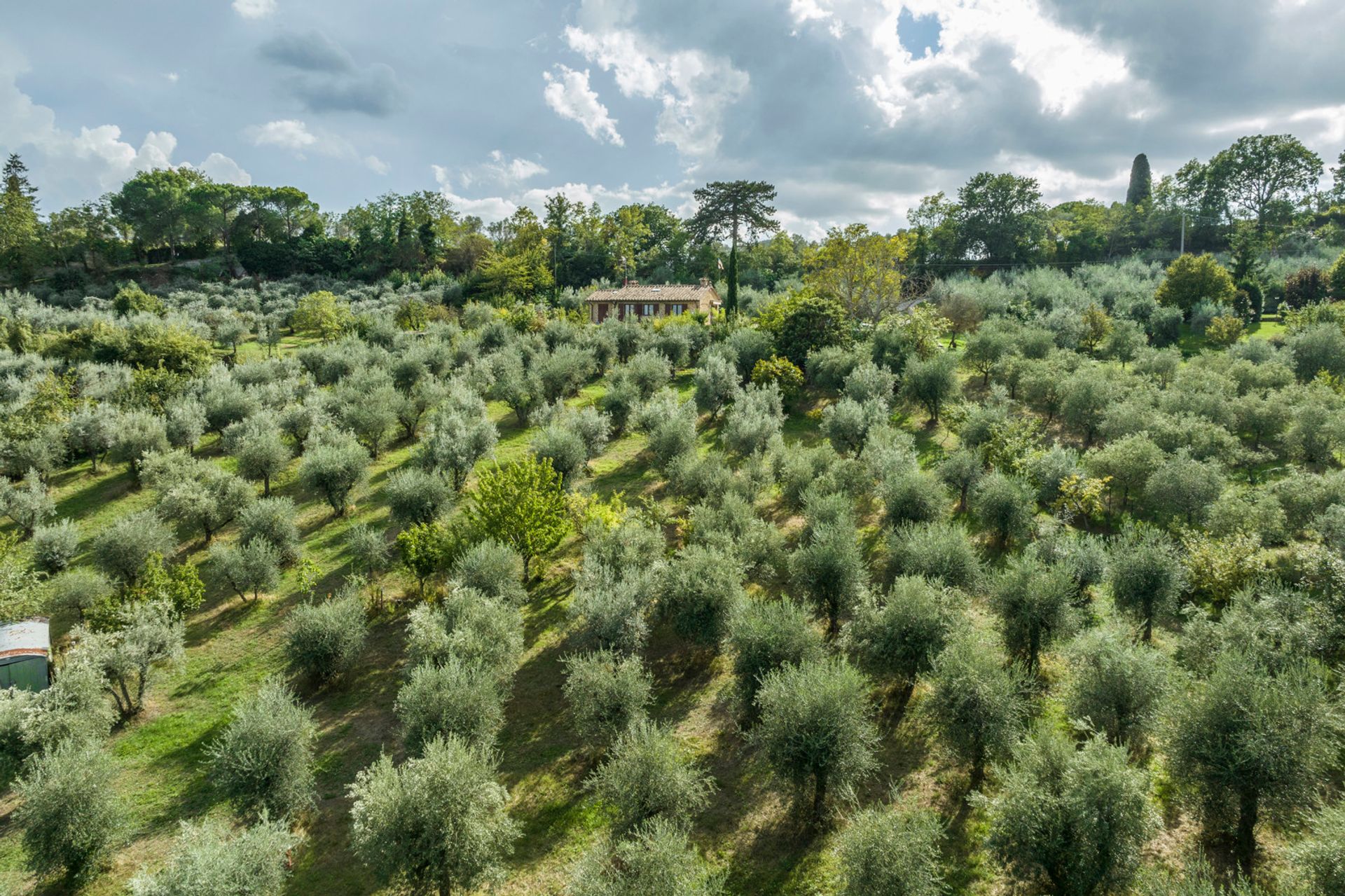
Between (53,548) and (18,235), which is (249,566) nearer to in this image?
(53,548)

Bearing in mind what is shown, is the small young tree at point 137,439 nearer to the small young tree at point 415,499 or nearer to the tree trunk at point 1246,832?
the small young tree at point 415,499

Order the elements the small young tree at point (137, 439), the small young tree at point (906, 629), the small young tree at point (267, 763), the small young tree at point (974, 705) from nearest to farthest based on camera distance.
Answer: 1. the small young tree at point (267, 763)
2. the small young tree at point (974, 705)
3. the small young tree at point (906, 629)
4. the small young tree at point (137, 439)

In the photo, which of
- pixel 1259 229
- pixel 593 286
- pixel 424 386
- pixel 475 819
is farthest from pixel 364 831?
pixel 1259 229

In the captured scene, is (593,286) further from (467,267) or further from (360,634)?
(360,634)

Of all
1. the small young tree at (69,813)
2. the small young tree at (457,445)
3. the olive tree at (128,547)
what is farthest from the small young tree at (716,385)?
Result: the small young tree at (69,813)

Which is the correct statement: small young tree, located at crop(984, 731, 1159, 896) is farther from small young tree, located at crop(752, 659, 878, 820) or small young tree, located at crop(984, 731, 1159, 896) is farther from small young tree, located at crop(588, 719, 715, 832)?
small young tree, located at crop(588, 719, 715, 832)
